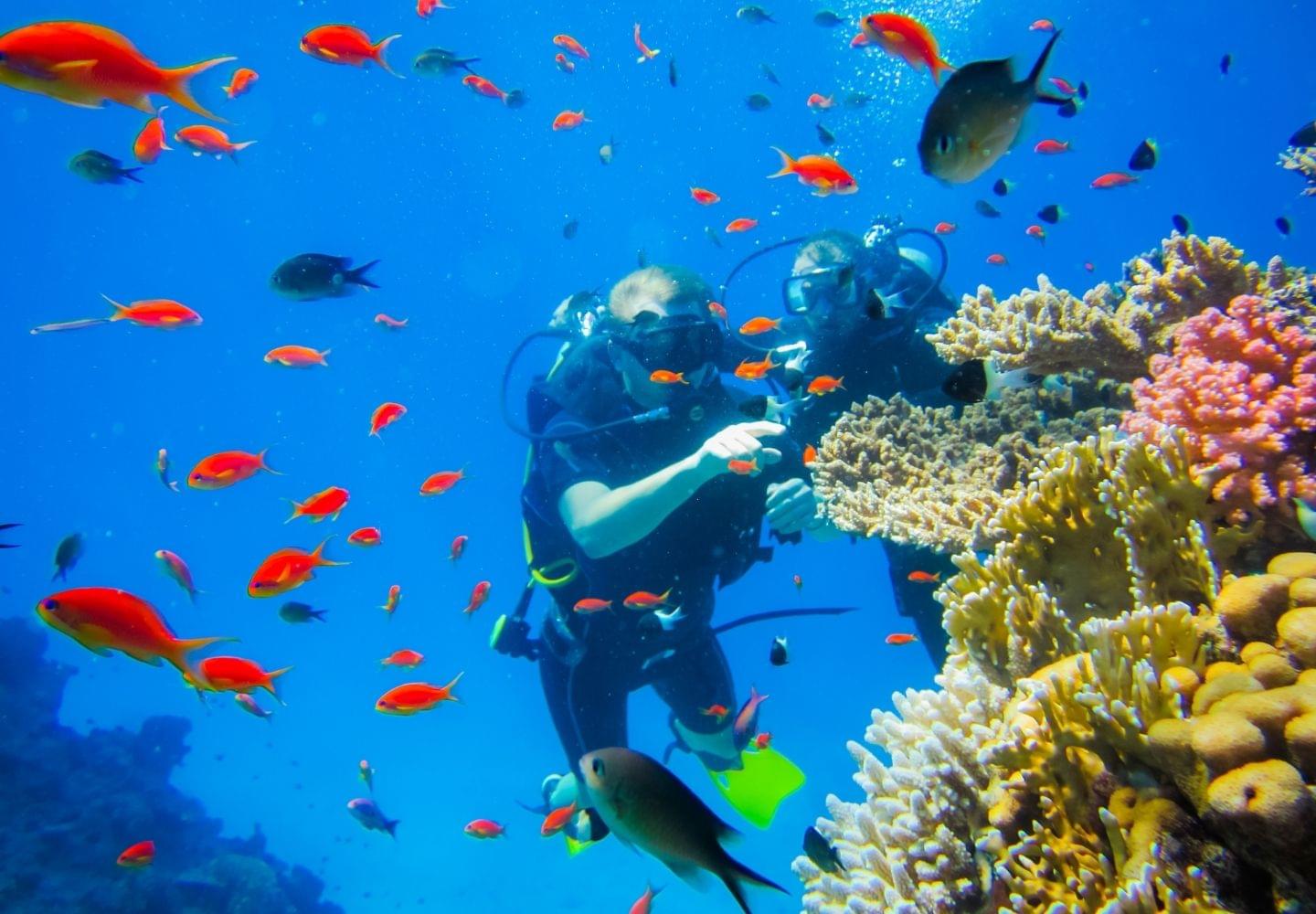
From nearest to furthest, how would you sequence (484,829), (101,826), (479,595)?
(479,595) < (484,829) < (101,826)

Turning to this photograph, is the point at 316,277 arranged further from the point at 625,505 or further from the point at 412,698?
Answer: the point at 412,698

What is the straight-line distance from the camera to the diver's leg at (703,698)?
7302 millimetres

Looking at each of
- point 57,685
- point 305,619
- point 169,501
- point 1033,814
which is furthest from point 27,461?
point 1033,814

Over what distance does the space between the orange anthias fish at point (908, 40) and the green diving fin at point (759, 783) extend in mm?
6543

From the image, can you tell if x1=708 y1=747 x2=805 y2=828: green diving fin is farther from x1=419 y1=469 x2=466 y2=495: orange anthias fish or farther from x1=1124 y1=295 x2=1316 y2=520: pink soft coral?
x1=1124 y1=295 x2=1316 y2=520: pink soft coral

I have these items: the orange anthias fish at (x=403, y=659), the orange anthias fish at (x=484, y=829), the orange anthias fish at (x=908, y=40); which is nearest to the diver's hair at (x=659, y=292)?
the orange anthias fish at (x=908, y=40)

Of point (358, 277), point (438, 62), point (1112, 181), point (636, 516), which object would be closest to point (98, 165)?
point (358, 277)

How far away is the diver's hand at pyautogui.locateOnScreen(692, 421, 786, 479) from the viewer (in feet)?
13.1

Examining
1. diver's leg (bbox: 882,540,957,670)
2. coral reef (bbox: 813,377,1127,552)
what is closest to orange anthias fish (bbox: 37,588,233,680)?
coral reef (bbox: 813,377,1127,552)

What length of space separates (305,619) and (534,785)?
4844 centimetres

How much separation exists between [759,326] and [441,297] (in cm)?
6544

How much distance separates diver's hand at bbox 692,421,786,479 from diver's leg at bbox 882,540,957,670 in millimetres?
1080

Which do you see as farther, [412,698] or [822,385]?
[412,698]

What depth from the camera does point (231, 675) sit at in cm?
397
